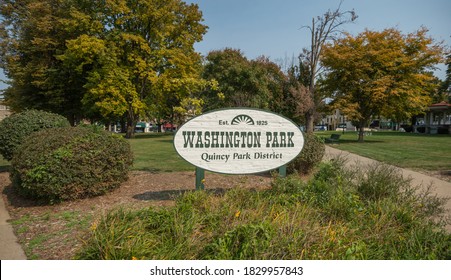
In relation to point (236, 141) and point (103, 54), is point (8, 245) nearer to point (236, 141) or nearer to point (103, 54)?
point (236, 141)

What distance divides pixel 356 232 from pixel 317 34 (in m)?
20.1

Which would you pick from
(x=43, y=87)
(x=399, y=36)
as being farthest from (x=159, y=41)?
(x=399, y=36)

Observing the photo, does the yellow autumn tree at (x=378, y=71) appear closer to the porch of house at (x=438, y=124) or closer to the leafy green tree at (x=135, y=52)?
the leafy green tree at (x=135, y=52)

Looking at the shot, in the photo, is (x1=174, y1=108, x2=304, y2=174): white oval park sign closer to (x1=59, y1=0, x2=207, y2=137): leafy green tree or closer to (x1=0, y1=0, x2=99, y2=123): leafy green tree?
(x1=59, y1=0, x2=207, y2=137): leafy green tree

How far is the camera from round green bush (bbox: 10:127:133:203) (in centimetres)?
478

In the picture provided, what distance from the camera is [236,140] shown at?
480cm

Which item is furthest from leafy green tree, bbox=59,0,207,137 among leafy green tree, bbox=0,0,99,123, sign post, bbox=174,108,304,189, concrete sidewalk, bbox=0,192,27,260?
concrete sidewalk, bbox=0,192,27,260

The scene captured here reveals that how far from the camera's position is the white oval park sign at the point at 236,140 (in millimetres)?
4719

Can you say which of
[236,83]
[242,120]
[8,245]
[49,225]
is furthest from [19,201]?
[236,83]

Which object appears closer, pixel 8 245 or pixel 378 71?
pixel 8 245

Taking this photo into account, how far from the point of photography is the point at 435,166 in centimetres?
904

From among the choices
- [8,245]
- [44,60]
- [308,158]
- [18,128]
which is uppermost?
[44,60]

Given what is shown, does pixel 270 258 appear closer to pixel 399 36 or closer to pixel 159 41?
pixel 399 36

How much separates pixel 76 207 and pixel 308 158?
5173 millimetres
